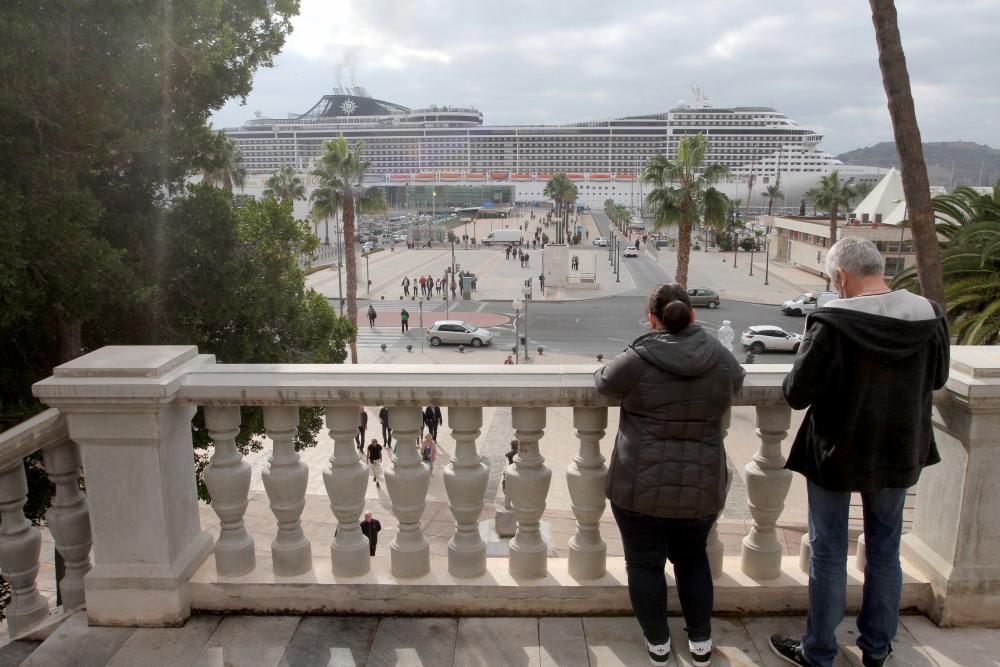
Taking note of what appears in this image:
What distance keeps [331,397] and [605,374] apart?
1.03m

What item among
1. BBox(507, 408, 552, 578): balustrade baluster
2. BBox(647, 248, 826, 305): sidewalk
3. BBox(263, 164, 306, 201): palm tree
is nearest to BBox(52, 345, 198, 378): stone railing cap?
BBox(507, 408, 552, 578): balustrade baluster

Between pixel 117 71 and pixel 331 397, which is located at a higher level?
pixel 117 71

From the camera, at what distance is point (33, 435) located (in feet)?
8.66

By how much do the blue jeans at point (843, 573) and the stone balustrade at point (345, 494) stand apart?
31 cm

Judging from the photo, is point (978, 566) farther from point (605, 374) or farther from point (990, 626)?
point (605, 374)

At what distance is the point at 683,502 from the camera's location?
2.35 metres

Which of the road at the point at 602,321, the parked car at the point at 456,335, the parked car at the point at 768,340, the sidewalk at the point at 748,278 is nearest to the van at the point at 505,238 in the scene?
the sidewalk at the point at 748,278

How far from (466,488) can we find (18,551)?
183 cm

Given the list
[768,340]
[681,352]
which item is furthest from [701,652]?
[768,340]

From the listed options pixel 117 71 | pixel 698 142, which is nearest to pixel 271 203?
pixel 117 71

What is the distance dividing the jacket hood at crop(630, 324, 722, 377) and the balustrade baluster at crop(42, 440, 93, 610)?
7.23 feet

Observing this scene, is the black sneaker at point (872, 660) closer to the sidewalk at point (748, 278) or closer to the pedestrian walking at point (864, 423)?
the pedestrian walking at point (864, 423)

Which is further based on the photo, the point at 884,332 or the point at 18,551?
the point at 18,551

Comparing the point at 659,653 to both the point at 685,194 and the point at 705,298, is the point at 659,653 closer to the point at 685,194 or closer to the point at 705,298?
the point at 685,194
